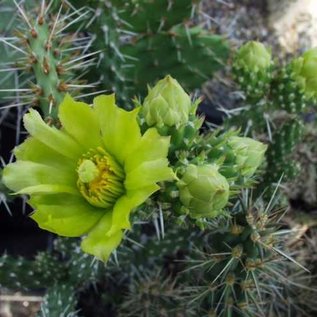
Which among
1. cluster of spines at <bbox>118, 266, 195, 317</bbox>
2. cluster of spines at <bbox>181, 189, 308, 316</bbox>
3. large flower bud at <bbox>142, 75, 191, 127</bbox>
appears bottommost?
cluster of spines at <bbox>118, 266, 195, 317</bbox>

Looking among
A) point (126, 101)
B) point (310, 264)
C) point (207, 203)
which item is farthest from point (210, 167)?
point (310, 264)

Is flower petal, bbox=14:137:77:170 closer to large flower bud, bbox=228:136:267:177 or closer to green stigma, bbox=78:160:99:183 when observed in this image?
green stigma, bbox=78:160:99:183

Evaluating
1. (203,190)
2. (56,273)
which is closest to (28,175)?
(203,190)

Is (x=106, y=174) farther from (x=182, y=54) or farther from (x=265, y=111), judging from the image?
(x=182, y=54)

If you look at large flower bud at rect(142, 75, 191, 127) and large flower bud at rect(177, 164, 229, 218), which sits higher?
large flower bud at rect(142, 75, 191, 127)

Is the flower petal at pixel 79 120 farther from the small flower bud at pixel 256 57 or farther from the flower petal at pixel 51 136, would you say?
the small flower bud at pixel 256 57

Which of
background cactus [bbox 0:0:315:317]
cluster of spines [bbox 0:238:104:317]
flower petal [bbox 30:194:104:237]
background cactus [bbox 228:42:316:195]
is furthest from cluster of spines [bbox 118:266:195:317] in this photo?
flower petal [bbox 30:194:104:237]
